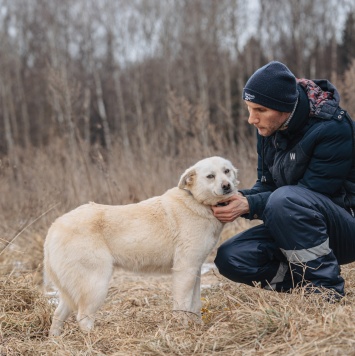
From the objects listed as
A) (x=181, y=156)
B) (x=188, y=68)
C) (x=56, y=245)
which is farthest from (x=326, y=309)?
(x=188, y=68)

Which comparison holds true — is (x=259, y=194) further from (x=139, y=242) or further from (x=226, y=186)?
(x=139, y=242)

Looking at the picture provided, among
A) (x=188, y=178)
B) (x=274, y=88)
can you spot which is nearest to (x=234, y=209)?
(x=188, y=178)

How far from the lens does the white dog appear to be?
321cm

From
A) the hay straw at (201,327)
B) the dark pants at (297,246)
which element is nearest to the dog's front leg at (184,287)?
the hay straw at (201,327)

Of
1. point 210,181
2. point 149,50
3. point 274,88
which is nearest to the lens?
point 274,88

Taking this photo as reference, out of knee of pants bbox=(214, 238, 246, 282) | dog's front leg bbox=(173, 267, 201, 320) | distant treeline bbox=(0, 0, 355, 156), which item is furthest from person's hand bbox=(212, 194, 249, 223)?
distant treeline bbox=(0, 0, 355, 156)

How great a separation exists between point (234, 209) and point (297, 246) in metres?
0.54

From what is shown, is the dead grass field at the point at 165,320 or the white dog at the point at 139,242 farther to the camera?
the white dog at the point at 139,242

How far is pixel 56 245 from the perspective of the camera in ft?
10.7

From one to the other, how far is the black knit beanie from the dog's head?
0.64m

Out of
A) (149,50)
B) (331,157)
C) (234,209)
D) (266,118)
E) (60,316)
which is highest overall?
(266,118)

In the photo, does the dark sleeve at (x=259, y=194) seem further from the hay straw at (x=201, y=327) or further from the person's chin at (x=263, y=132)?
the hay straw at (x=201, y=327)

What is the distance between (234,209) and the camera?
344cm

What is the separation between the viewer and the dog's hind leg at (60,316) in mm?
3246
